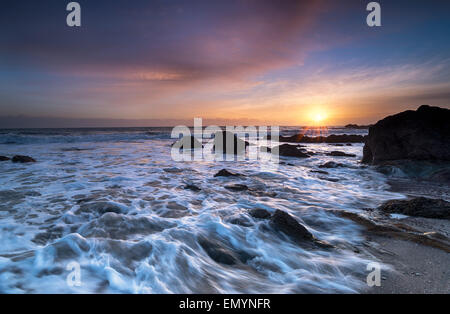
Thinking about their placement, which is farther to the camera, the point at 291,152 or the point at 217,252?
the point at 291,152

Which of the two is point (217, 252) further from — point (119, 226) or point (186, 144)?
point (186, 144)

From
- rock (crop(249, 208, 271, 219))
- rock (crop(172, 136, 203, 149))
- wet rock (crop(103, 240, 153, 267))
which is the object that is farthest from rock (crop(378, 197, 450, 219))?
rock (crop(172, 136, 203, 149))

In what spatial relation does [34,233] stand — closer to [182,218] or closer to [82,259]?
[82,259]

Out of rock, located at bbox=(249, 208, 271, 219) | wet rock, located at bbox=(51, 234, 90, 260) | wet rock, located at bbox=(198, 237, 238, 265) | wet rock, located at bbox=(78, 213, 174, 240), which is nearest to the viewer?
wet rock, located at bbox=(51, 234, 90, 260)

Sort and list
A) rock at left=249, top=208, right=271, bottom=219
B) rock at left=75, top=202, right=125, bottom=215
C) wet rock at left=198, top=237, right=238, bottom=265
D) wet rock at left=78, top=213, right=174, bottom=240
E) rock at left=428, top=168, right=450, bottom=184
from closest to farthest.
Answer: wet rock at left=198, top=237, right=238, bottom=265 < wet rock at left=78, top=213, right=174, bottom=240 < rock at left=249, top=208, right=271, bottom=219 < rock at left=75, top=202, right=125, bottom=215 < rock at left=428, top=168, right=450, bottom=184

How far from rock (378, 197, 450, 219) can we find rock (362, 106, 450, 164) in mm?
5016

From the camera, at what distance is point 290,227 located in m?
3.43

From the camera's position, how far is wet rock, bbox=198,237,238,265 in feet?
9.09

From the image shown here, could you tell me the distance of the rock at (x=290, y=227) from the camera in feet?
10.7

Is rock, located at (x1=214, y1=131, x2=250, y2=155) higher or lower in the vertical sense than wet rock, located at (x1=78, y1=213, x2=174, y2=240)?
higher

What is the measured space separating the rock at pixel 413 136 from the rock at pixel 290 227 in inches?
285

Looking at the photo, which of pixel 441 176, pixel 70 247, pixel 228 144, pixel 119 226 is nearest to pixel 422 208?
pixel 441 176

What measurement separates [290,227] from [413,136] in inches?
308

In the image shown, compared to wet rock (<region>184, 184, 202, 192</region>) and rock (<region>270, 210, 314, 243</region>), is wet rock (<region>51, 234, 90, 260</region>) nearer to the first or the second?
rock (<region>270, 210, 314, 243</region>)
